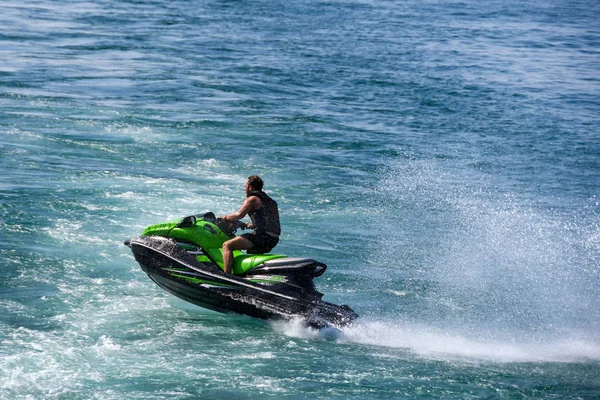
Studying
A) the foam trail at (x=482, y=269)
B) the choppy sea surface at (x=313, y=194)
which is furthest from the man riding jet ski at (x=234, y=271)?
the foam trail at (x=482, y=269)

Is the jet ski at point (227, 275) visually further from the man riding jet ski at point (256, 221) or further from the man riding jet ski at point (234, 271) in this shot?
the man riding jet ski at point (256, 221)

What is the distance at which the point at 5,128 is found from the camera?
18.1m

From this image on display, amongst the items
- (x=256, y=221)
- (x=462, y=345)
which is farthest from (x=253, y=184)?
(x=462, y=345)

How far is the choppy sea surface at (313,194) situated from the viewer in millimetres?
8828

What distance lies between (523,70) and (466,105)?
557 cm

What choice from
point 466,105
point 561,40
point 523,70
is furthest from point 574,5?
point 466,105

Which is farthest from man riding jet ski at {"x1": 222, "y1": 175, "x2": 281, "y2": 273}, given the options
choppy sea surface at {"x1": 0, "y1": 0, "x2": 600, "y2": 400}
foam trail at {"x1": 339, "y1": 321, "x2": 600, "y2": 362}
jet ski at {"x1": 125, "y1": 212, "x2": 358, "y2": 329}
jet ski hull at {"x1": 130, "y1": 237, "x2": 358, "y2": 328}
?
foam trail at {"x1": 339, "y1": 321, "x2": 600, "y2": 362}

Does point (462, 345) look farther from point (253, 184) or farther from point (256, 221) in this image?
point (253, 184)

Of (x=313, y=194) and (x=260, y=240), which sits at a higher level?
(x=313, y=194)

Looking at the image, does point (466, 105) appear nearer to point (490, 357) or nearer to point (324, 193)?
point (324, 193)

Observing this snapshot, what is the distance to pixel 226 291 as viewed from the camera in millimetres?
9656

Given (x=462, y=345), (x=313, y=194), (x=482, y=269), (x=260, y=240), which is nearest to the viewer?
(x=462, y=345)

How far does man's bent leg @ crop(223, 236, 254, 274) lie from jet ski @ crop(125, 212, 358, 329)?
93 mm

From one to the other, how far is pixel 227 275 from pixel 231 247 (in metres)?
0.30
